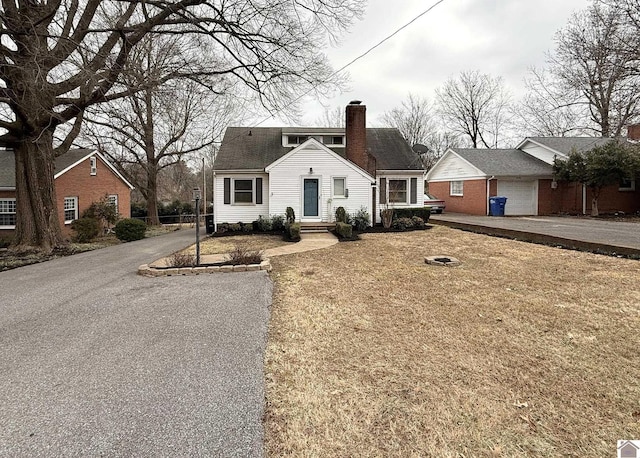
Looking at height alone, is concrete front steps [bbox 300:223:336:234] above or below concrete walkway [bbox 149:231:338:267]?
above

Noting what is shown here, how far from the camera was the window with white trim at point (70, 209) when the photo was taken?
Answer: 20.0 meters

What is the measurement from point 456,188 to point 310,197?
43.9ft

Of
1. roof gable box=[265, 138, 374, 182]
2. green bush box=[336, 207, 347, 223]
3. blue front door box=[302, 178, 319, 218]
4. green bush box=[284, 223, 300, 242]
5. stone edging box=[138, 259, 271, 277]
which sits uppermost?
roof gable box=[265, 138, 374, 182]

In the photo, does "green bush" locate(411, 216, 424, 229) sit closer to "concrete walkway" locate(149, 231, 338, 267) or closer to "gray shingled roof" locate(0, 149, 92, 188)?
"concrete walkway" locate(149, 231, 338, 267)

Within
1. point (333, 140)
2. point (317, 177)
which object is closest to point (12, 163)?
point (317, 177)

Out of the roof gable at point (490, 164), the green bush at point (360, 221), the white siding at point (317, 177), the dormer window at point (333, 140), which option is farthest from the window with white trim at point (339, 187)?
the roof gable at point (490, 164)

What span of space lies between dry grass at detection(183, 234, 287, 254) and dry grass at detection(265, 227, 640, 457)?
5.00 m

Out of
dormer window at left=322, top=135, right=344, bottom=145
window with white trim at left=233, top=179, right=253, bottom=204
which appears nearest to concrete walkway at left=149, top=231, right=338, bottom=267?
window with white trim at left=233, top=179, right=253, bottom=204

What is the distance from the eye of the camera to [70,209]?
2038 cm

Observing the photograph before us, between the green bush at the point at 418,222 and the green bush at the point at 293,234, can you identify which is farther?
the green bush at the point at 418,222

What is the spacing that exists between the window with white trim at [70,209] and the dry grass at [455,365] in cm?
1849

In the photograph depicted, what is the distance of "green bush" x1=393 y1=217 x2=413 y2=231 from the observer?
16.2 metres

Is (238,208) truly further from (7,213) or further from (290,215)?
(7,213)

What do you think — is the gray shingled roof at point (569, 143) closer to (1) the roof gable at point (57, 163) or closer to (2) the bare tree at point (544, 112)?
(2) the bare tree at point (544, 112)
